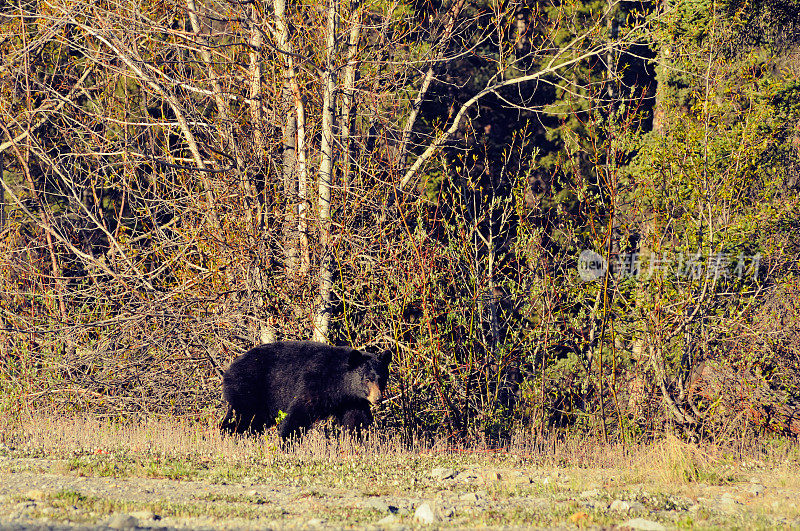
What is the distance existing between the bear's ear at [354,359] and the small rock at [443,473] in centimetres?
183

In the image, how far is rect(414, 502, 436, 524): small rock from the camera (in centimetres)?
637

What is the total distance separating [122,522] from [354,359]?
4609 mm

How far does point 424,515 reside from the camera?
644 cm

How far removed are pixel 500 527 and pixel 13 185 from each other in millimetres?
16221

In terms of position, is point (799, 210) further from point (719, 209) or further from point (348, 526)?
point (348, 526)

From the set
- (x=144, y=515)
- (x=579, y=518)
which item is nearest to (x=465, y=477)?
(x=579, y=518)

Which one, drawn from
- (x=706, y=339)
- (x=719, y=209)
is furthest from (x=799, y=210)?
(x=706, y=339)

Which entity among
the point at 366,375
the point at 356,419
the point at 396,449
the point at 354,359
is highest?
the point at 354,359

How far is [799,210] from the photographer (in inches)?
475

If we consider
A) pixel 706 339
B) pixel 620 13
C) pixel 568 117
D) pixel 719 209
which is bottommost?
pixel 706 339

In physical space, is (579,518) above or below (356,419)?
above

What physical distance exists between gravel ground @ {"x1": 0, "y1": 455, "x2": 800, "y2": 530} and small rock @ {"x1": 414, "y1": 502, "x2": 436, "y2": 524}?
11 millimetres

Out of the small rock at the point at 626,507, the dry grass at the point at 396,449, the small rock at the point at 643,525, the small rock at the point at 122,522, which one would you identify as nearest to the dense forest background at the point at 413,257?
the dry grass at the point at 396,449

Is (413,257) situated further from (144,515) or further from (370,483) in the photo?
(144,515)
